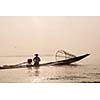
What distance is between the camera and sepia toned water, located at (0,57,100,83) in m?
1.86

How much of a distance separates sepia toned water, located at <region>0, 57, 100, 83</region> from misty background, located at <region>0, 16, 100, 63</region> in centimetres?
11

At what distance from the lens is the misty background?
6.18 feet

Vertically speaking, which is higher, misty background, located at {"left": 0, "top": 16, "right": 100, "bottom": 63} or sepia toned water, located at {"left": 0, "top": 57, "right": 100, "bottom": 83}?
misty background, located at {"left": 0, "top": 16, "right": 100, "bottom": 63}

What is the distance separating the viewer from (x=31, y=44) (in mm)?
1896

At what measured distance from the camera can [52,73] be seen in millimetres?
1875

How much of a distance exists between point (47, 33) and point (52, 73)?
32 centimetres

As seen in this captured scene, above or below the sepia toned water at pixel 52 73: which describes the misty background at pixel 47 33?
above

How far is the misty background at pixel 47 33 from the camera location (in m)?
1.88

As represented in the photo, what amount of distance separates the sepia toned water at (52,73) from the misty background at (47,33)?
11 cm

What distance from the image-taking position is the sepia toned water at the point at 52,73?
186 cm
